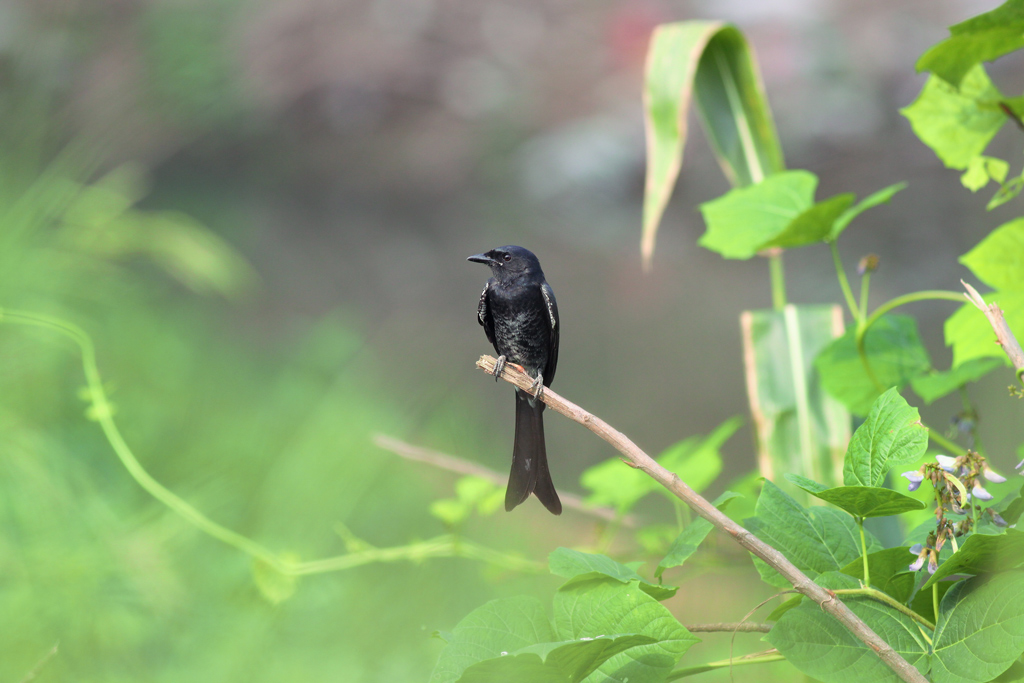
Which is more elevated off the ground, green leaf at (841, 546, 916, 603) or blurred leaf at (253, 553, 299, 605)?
green leaf at (841, 546, 916, 603)

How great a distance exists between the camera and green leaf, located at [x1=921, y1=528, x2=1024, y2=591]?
29cm

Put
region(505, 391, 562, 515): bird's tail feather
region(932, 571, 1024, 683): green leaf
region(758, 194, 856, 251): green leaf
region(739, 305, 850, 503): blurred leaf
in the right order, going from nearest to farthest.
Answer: region(932, 571, 1024, 683): green leaf < region(505, 391, 562, 515): bird's tail feather < region(758, 194, 856, 251): green leaf < region(739, 305, 850, 503): blurred leaf

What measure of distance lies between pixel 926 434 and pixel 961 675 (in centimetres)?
10

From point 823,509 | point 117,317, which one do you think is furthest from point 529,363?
point 117,317

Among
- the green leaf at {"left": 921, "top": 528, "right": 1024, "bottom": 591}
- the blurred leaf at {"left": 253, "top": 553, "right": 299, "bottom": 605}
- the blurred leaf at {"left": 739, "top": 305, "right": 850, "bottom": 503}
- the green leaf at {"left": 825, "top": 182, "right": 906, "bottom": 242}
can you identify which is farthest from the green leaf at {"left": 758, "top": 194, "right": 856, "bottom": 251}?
the blurred leaf at {"left": 253, "top": 553, "right": 299, "bottom": 605}

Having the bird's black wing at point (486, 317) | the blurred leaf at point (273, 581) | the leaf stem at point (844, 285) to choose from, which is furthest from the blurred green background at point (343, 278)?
the leaf stem at point (844, 285)

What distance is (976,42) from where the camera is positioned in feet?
1.67

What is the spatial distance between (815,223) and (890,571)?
323 millimetres

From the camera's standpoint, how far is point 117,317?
1.25 meters

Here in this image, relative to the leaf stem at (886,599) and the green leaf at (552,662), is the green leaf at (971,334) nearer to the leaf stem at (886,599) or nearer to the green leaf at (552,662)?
the leaf stem at (886,599)

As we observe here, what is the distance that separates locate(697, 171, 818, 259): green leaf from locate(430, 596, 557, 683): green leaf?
0.40m

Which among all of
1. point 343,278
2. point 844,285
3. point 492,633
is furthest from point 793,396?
point 343,278

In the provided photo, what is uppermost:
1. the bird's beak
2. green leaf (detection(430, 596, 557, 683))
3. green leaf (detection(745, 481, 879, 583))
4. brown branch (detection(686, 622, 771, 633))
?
green leaf (detection(745, 481, 879, 583))

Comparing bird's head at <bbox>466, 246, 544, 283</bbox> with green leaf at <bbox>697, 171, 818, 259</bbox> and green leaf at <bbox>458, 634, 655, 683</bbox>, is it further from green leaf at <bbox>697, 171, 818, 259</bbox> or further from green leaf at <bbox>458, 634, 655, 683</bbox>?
green leaf at <bbox>458, 634, 655, 683</bbox>
